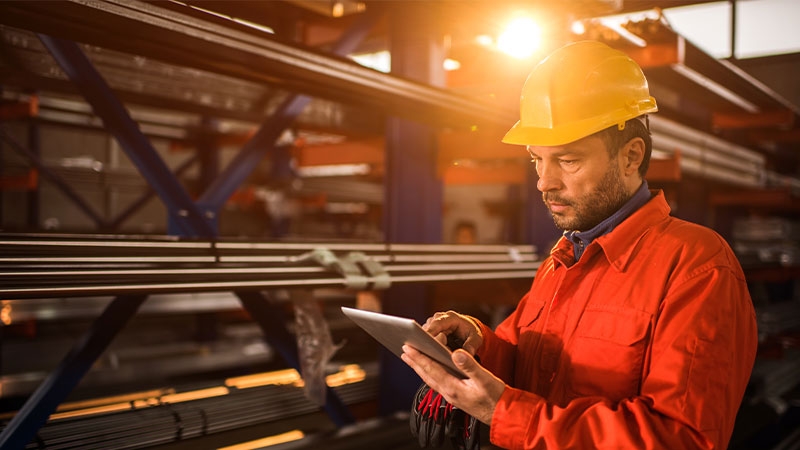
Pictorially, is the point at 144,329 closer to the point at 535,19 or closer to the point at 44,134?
the point at 44,134

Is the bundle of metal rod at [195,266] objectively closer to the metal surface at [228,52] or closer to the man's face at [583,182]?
the metal surface at [228,52]

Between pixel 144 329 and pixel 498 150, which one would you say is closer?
pixel 498 150

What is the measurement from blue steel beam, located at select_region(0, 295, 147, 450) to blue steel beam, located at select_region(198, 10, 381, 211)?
0.65 metres

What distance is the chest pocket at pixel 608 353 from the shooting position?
1.39 metres

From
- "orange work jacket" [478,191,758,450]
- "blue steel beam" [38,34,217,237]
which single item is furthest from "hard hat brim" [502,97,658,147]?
"blue steel beam" [38,34,217,237]

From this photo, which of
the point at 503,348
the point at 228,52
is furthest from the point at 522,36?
the point at 503,348

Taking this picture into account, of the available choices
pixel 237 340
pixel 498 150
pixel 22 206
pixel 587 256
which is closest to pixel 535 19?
pixel 498 150

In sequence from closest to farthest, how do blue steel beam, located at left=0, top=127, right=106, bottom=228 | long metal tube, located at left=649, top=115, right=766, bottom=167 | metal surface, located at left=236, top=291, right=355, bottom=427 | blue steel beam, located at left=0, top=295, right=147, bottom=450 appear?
blue steel beam, located at left=0, top=295, right=147, bottom=450 → metal surface, located at left=236, top=291, right=355, bottom=427 → long metal tube, located at left=649, top=115, right=766, bottom=167 → blue steel beam, located at left=0, top=127, right=106, bottom=228

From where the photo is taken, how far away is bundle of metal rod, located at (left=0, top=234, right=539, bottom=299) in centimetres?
175

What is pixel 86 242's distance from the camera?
2051mm

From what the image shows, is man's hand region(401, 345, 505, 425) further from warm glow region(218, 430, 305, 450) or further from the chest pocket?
warm glow region(218, 430, 305, 450)

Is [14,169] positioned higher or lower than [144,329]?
higher

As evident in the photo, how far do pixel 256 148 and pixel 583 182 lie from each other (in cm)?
210

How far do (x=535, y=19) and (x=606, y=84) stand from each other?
1.75 metres
